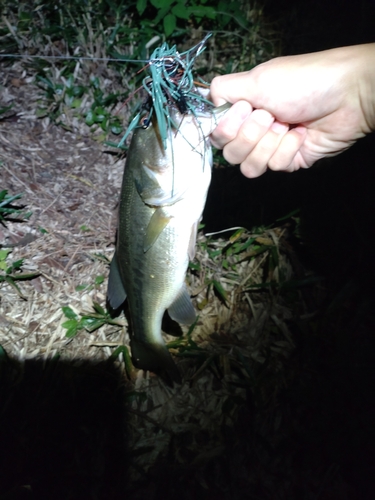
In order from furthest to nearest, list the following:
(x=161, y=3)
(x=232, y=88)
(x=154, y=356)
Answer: (x=161, y=3)
(x=154, y=356)
(x=232, y=88)

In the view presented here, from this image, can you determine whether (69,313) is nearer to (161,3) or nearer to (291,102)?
(291,102)

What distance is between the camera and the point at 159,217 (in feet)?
6.81

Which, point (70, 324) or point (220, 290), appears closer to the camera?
point (70, 324)

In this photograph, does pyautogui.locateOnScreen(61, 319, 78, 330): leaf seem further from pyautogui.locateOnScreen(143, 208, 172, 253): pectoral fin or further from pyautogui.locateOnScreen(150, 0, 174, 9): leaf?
pyautogui.locateOnScreen(150, 0, 174, 9): leaf

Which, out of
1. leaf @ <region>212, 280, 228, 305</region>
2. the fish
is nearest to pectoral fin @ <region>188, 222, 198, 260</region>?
the fish

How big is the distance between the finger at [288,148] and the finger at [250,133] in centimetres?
21

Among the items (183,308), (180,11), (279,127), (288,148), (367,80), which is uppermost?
(180,11)

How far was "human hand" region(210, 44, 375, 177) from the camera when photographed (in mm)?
1957

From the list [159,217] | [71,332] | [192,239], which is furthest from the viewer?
[71,332]

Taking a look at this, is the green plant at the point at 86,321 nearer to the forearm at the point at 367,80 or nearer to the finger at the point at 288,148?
the finger at the point at 288,148

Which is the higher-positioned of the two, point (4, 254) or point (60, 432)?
point (4, 254)

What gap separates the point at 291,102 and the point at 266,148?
0.99 ft

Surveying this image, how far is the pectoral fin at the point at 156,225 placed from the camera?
2.07 m

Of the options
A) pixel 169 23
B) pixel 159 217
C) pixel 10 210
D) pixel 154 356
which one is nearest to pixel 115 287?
pixel 154 356
